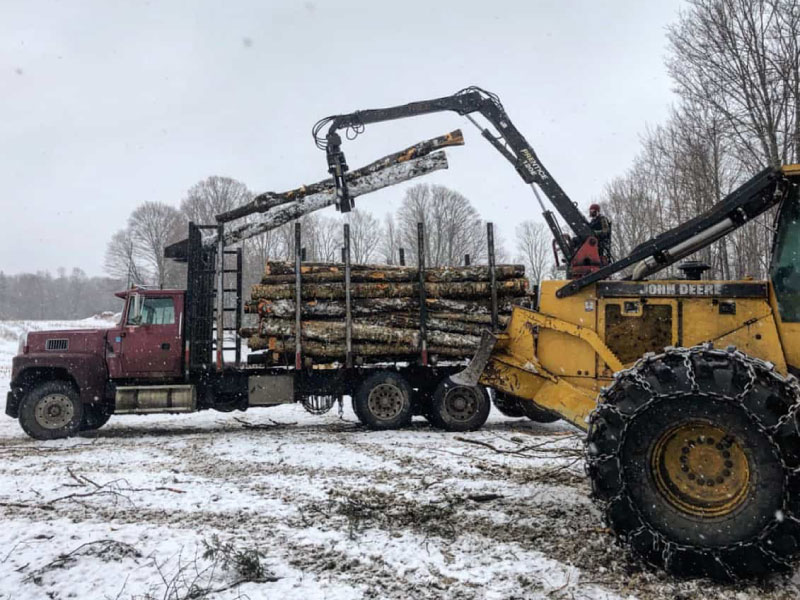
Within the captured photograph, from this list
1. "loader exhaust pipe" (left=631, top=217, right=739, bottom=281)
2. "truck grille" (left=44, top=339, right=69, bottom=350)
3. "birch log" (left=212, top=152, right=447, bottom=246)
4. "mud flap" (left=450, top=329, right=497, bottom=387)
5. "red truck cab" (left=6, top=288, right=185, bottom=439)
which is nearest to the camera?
"loader exhaust pipe" (left=631, top=217, right=739, bottom=281)

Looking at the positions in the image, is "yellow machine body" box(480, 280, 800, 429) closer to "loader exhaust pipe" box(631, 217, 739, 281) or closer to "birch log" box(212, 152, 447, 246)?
"loader exhaust pipe" box(631, 217, 739, 281)

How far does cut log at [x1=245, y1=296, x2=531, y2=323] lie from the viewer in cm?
1043

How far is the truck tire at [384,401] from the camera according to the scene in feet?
33.1

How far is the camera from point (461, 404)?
10.0m

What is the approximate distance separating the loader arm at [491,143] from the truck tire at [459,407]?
3170 millimetres

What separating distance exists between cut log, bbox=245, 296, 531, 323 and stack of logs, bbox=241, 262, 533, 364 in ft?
0.06

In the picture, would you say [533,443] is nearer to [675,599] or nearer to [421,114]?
[675,599]

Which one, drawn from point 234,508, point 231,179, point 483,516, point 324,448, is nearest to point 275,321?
point 324,448

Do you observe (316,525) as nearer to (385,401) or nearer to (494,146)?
(385,401)

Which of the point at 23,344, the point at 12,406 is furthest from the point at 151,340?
the point at 12,406

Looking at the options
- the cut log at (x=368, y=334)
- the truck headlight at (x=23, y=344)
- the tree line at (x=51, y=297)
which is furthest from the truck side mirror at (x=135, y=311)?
the tree line at (x=51, y=297)

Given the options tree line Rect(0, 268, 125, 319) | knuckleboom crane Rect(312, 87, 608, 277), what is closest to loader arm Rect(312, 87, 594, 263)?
knuckleboom crane Rect(312, 87, 608, 277)

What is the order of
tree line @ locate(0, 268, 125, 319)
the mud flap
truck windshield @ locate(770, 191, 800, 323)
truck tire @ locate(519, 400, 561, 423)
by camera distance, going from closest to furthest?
truck windshield @ locate(770, 191, 800, 323), the mud flap, truck tire @ locate(519, 400, 561, 423), tree line @ locate(0, 268, 125, 319)

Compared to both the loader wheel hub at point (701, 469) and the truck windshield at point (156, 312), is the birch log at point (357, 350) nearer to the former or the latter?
the truck windshield at point (156, 312)
